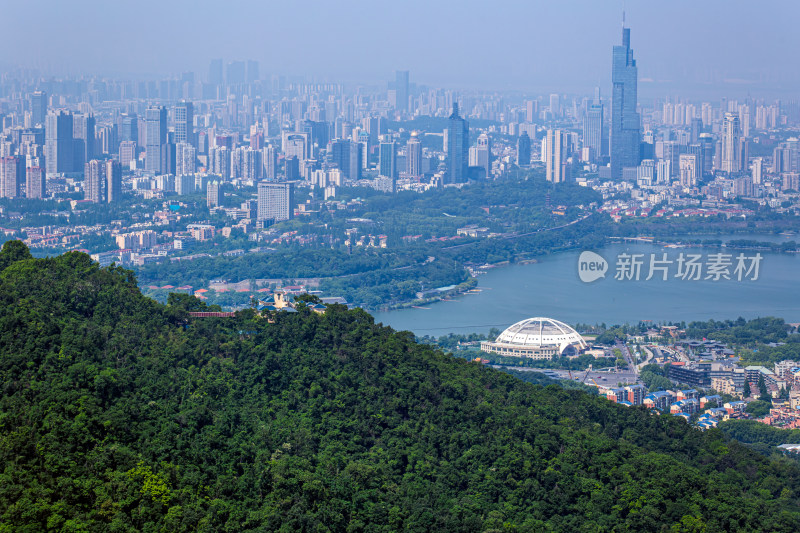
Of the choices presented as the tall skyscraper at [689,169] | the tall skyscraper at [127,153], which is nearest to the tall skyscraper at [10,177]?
the tall skyscraper at [127,153]

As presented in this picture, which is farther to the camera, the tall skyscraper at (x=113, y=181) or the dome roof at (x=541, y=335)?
the tall skyscraper at (x=113, y=181)

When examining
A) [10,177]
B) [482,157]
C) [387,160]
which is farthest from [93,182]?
[482,157]

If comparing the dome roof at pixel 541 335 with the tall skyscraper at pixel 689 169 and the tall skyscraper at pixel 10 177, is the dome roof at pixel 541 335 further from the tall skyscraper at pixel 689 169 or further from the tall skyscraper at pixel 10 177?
the tall skyscraper at pixel 689 169

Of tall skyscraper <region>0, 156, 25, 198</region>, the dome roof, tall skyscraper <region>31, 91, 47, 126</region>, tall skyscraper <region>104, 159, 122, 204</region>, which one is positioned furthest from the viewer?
tall skyscraper <region>104, 159, 122, 204</region>

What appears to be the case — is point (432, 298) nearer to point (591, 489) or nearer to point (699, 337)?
point (699, 337)

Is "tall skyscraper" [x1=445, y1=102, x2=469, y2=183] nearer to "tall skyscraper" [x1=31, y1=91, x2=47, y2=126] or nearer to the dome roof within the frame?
"tall skyscraper" [x1=31, y1=91, x2=47, y2=126]

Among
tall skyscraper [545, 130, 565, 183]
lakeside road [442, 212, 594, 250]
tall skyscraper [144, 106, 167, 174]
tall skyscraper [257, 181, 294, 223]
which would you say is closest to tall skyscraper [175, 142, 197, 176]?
tall skyscraper [144, 106, 167, 174]

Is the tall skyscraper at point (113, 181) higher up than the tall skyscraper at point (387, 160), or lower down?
lower down
